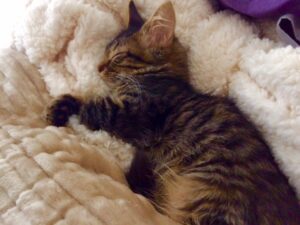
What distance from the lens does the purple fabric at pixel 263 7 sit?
3.57 ft

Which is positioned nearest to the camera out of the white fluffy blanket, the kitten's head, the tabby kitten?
the white fluffy blanket

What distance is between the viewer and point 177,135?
112 centimetres

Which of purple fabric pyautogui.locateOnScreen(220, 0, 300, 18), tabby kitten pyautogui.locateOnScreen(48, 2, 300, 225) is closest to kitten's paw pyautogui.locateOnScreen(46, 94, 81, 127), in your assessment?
tabby kitten pyautogui.locateOnScreen(48, 2, 300, 225)

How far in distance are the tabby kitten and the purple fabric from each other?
205 mm

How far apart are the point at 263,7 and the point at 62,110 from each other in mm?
662

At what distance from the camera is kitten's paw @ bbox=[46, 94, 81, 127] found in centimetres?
113

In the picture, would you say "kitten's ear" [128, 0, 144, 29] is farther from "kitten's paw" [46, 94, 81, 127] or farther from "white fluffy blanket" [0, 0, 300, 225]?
"kitten's paw" [46, 94, 81, 127]

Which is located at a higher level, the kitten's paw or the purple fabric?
the purple fabric

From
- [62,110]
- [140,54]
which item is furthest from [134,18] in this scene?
[62,110]

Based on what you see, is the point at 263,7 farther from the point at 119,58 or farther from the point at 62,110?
the point at 62,110

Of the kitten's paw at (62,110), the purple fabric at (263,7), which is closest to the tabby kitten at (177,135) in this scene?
the kitten's paw at (62,110)

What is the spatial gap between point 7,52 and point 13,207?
62cm

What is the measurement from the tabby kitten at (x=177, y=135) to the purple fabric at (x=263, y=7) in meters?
0.21

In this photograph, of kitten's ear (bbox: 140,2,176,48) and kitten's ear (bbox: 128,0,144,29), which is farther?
kitten's ear (bbox: 128,0,144,29)
